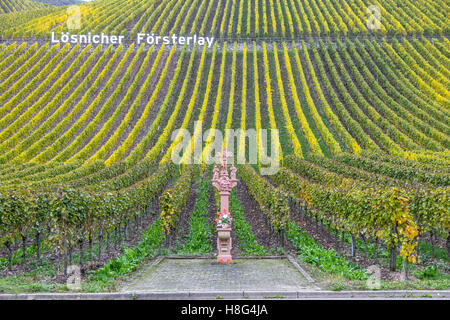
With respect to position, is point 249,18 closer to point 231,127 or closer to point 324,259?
point 231,127

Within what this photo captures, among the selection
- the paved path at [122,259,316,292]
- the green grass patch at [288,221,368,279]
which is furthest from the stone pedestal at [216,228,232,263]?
the green grass patch at [288,221,368,279]

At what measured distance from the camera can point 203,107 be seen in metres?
46.2

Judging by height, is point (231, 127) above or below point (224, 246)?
above

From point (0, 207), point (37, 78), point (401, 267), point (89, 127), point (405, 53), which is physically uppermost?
point (405, 53)

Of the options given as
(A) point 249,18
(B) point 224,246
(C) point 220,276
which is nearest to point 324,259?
(B) point 224,246

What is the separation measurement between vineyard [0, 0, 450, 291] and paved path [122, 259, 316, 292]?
116 centimetres

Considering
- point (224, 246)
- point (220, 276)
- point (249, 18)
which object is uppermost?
point (249, 18)

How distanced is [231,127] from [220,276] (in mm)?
31599

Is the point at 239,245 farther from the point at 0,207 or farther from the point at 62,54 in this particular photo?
the point at 62,54

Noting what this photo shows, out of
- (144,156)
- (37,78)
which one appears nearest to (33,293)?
(144,156)

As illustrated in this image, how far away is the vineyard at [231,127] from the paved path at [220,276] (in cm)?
116

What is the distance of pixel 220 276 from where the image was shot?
12.5 meters

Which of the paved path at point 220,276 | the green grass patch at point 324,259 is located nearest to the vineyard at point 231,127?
the green grass patch at point 324,259

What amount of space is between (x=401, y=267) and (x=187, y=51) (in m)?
51.3
